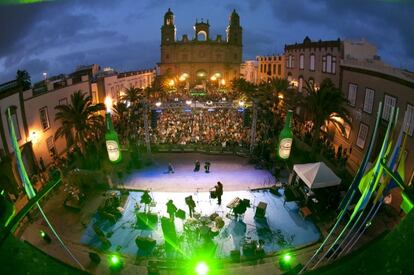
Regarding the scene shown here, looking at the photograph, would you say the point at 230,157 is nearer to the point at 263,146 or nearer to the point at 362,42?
the point at 263,146

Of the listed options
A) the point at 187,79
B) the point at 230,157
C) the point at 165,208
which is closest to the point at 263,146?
the point at 230,157

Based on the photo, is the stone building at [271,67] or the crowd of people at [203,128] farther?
the stone building at [271,67]

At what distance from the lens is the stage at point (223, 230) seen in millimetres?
13043

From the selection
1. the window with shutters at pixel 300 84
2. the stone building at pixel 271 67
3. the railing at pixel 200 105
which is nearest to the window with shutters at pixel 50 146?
the railing at pixel 200 105

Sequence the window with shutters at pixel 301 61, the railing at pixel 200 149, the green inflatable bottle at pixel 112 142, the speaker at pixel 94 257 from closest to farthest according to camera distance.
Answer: the speaker at pixel 94 257 → the green inflatable bottle at pixel 112 142 → the railing at pixel 200 149 → the window with shutters at pixel 301 61

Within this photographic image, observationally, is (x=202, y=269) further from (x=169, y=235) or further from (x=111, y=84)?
(x=111, y=84)

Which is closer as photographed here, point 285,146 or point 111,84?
point 285,146

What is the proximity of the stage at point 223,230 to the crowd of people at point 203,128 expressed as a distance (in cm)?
1092

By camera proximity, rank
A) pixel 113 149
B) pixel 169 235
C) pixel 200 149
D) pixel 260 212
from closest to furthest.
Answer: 1. pixel 169 235
2. pixel 113 149
3. pixel 260 212
4. pixel 200 149

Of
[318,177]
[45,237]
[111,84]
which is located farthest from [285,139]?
[111,84]

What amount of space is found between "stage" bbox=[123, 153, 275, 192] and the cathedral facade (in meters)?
51.3

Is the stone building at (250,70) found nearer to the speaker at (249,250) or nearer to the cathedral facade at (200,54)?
the cathedral facade at (200,54)

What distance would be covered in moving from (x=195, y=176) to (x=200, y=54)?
57782 mm

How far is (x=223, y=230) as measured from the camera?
14.4 m
